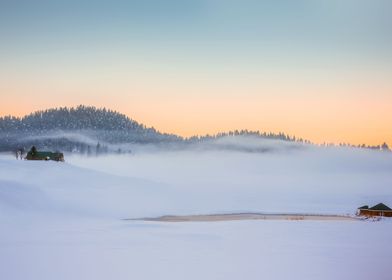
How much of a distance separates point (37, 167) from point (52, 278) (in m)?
62.5

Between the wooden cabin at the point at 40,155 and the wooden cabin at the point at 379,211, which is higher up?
the wooden cabin at the point at 40,155

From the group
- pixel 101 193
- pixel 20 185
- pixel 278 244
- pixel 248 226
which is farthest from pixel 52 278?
pixel 101 193

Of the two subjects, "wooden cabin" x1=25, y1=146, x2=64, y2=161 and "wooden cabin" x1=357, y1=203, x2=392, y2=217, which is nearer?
"wooden cabin" x1=357, y1=203, x2=392, y2=217

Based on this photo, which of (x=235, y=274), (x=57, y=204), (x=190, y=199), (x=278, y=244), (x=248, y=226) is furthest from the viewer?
(x=190, y=199)

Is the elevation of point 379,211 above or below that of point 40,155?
below

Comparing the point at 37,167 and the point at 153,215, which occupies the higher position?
the point at 37,167

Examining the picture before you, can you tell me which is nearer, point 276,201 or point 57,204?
point 57,204

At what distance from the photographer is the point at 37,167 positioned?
82.9 m

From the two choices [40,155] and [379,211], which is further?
[40,155]

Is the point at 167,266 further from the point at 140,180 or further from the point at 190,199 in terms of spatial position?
the point at 140,180

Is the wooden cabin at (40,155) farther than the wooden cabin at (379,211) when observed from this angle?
Yes

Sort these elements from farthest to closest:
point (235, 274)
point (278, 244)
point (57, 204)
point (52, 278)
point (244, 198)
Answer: point (244, 198), point (57, 204), point (278, 244), point (235, 274), point (52, 278)

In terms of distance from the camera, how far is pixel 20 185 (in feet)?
220

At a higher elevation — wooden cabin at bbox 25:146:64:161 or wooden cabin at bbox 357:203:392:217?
wooden cabin at bbox 25:146:64:161
